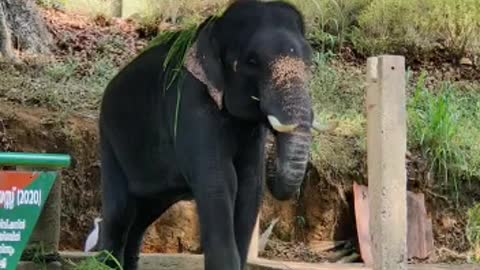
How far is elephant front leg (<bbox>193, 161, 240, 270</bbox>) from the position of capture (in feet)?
15.0

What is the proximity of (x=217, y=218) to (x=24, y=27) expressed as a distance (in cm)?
571

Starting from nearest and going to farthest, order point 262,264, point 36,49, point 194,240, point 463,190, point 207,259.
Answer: point 207,259 → point 262,264 → point 194,240 → point 463,190 → point 36,49

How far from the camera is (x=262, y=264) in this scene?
6078mm

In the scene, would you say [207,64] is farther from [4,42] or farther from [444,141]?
[4,42]

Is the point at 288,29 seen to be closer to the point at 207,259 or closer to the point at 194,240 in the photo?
the point at 207,259

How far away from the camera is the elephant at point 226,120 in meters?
4.39

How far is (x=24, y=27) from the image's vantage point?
9.79 metres

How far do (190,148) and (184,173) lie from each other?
6.2 inches

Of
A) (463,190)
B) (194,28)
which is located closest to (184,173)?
(194,28)

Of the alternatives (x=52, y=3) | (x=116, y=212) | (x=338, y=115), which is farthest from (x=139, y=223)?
(x=52, y=3)

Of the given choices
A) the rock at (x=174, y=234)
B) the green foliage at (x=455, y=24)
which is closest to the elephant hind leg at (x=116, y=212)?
the rock at (x=174, y=234)

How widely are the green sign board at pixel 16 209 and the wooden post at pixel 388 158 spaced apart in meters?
1.59

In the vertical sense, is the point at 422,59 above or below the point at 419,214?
above

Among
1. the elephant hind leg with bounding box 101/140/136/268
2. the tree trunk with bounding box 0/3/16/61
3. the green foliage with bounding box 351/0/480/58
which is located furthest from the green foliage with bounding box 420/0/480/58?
the elephant hind leg with bounding box 101/140/136/268
